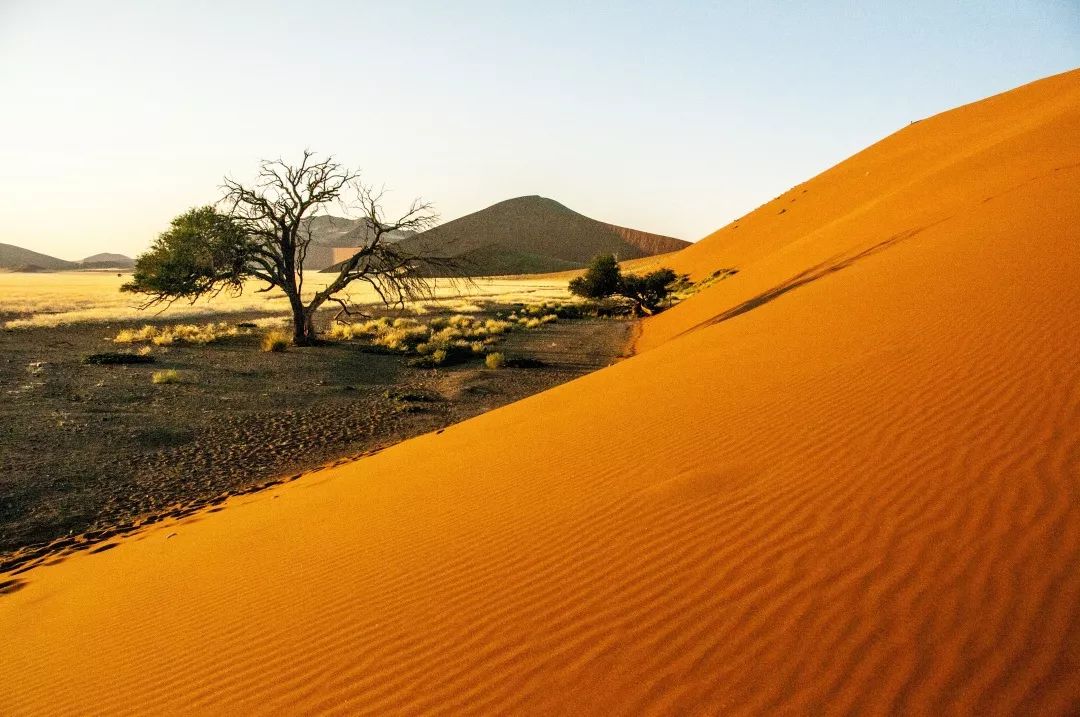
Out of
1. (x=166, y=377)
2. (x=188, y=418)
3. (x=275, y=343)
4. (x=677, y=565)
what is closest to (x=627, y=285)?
(x=275, y=343)

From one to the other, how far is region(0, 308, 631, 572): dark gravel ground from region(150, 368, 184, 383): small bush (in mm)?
231

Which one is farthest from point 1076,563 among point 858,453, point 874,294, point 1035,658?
point 874,294

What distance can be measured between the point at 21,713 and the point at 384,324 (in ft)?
82.7

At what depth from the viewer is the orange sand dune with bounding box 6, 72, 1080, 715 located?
2.94 metres

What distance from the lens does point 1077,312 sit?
6.98 m

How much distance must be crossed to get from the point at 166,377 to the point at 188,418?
3540 mm

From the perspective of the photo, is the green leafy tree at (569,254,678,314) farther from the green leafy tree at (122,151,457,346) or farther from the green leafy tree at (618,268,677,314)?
the green leafy tree at (122,151,457,346)

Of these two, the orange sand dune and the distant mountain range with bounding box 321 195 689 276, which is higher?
the distant mountain range with bounding box 321 195 689 276

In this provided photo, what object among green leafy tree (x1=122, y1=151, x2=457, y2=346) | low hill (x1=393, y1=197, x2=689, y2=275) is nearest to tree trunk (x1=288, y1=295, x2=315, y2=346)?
green leafy tree (x1=122, y1=151, x2=457, y2=346)

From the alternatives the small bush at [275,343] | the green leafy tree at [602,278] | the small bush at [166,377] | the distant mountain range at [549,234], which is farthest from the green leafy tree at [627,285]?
the distant mountain range at [549,234]

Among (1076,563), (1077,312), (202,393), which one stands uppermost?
(1077,312)

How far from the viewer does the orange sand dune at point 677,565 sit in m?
2.94

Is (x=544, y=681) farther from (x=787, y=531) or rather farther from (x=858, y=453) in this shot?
(x=858, y=453)

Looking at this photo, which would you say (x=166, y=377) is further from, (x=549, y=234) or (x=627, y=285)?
(x=549, y=234)
